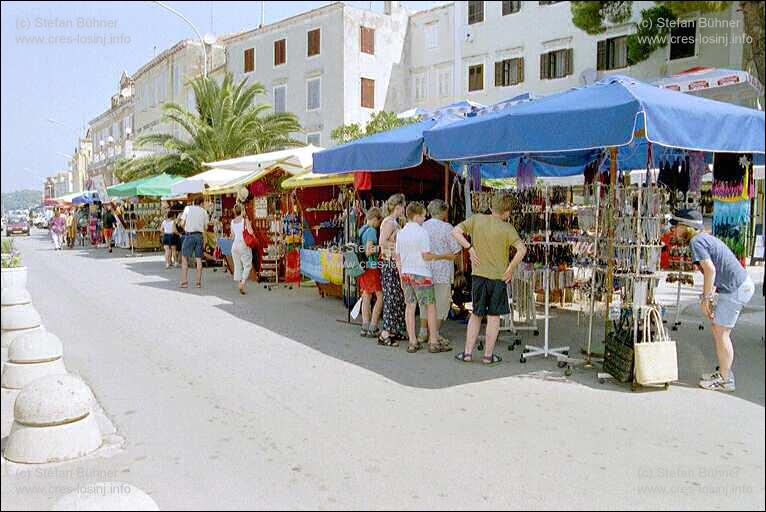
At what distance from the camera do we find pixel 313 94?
36.6m

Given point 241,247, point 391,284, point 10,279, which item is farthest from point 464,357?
point 241,247

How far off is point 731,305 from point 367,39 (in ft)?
106

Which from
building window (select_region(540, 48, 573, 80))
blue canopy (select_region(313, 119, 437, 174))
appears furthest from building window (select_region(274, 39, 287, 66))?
blue canopy (select_region(313, 119, 437, 174))

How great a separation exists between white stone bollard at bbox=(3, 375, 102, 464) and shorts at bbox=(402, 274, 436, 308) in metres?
3.81

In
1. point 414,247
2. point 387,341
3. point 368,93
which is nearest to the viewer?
point 414,247

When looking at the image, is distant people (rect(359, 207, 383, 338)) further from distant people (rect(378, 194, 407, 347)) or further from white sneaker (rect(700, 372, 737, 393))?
white sneaker (rect(700, 372, 737, 393))

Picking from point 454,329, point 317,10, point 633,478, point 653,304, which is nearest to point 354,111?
point 317,10

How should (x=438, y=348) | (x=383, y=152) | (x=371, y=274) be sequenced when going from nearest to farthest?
(x=438, y=348)
(x=371, y=274)
(x=383, y=152)

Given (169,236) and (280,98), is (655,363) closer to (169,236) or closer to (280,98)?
(169,236)

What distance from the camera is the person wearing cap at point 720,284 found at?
5.56 meters

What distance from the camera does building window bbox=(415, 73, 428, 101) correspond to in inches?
1405

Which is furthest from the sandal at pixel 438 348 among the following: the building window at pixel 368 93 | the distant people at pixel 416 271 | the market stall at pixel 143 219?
the building window at pixel 368 93

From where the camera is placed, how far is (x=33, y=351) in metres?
5.26

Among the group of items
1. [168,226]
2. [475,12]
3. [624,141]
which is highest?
[475,12]
